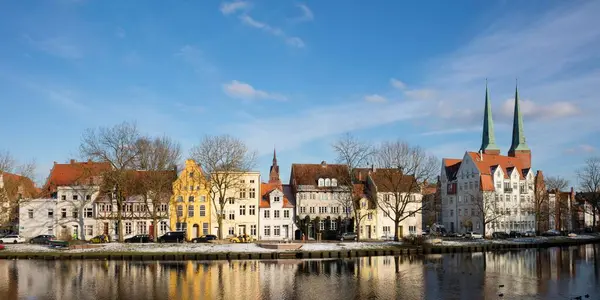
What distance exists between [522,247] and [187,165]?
46869mm

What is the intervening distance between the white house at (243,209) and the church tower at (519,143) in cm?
6229

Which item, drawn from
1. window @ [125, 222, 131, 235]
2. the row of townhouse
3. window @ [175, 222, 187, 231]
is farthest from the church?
window @ [125, 222, 131, 235]

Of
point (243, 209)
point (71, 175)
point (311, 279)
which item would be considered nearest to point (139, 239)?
point (243, 209)

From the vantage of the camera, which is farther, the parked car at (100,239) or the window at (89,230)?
the window at (89,230)

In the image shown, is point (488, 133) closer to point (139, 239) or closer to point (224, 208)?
point (224, 208)

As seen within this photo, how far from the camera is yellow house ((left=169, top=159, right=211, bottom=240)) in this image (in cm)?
7712

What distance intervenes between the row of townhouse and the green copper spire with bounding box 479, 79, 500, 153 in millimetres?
38294

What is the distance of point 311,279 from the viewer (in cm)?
3975

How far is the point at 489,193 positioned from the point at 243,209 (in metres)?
45.6

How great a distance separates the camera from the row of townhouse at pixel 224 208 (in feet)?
249

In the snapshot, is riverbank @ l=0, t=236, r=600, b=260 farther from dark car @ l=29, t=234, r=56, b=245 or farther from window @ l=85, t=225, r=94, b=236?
window @ l=85, t=225, r=94, b=236

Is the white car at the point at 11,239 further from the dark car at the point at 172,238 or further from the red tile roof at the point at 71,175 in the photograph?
the dark car at the point at 172,238

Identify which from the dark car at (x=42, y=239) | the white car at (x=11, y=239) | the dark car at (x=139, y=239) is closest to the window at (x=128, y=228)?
the dark car at (x=139, y=239)

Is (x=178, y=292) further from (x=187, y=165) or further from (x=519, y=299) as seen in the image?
(x=187, y=165)
